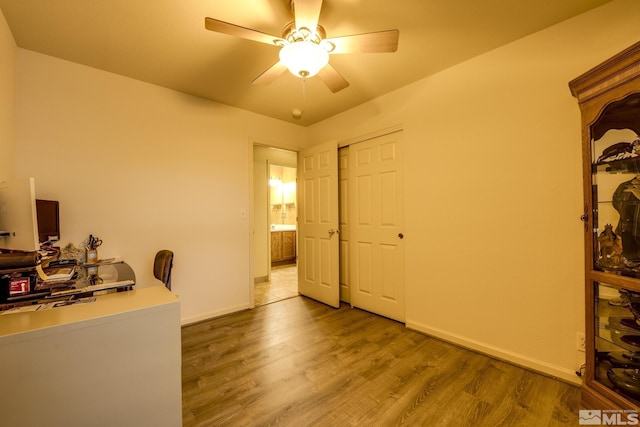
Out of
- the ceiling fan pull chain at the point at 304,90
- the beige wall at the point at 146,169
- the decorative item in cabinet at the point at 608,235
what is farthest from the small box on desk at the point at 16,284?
the decorative item in cabinet at the point at 608,235

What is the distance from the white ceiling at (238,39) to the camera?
1660 mm

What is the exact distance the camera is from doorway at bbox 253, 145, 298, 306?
410 cm

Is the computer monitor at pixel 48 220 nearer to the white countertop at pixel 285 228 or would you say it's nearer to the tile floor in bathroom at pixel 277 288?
the tile floor in bathroom at pixel 277 288

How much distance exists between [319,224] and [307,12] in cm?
244

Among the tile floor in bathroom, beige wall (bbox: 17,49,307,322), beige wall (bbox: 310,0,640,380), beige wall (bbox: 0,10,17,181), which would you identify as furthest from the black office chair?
beige wall (bbox: 310,0,640,380)

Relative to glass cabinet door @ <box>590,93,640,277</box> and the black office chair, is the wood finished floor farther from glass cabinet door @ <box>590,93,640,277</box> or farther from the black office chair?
glass cabinet door @ <box>590,93,640,277</box>

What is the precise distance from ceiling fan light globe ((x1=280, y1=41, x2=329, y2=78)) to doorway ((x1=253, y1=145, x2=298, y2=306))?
2.25 meters

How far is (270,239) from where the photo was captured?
191 inches

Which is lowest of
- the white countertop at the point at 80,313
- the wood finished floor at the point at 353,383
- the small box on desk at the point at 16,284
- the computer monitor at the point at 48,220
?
the wood finished floor at the point at 353,383

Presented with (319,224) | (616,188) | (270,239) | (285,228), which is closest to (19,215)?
(319,224)

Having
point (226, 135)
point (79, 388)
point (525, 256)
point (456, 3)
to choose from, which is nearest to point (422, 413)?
point (525, 256)

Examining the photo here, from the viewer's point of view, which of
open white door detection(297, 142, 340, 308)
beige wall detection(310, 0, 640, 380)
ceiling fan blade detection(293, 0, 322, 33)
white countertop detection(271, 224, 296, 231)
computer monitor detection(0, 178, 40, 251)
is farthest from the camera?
white countertop detection(271, 224, 296, 231)

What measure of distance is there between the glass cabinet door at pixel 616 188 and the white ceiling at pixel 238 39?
0.88 metres

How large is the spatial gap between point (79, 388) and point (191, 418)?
0.80 metres
